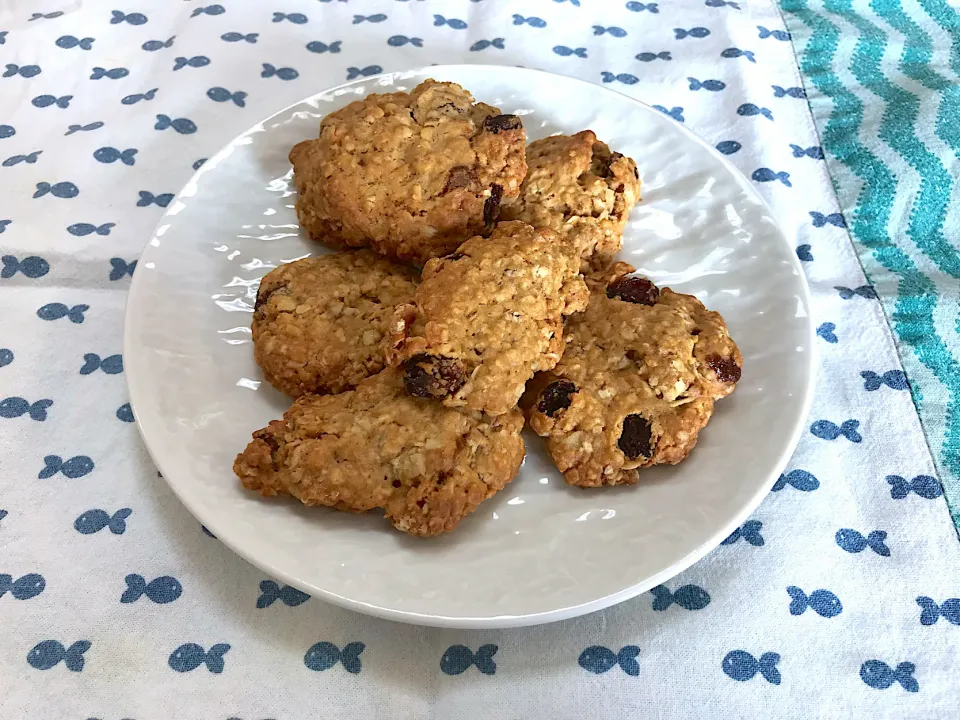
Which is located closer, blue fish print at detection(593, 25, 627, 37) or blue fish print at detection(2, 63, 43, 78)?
blue fish print at detection(2, 63, 43, 78)

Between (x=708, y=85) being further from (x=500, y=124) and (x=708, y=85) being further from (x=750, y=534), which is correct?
(x=750, y=534)

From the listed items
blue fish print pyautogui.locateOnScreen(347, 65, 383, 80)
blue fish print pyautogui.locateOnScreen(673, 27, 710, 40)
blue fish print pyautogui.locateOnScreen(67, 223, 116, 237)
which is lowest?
blue fish print pyautogui.locateOnScreen(67, 223, 116, 237)

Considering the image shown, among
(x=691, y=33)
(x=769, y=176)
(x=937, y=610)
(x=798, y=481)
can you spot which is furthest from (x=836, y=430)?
(x=691, y=33)

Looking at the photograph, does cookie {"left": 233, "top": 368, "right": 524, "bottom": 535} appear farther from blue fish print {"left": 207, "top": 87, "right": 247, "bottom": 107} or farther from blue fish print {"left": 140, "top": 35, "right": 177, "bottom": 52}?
blue fish print {"left": 140, "top": 35, "right": 177, "bottom": 52}

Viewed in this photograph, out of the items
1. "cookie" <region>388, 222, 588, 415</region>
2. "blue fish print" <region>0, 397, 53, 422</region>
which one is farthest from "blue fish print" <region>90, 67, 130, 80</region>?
"cookie" <region>388, 222, 588, 415</region>

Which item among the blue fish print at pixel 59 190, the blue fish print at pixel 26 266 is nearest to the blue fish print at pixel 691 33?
the blue fish print at pixel 59 190
